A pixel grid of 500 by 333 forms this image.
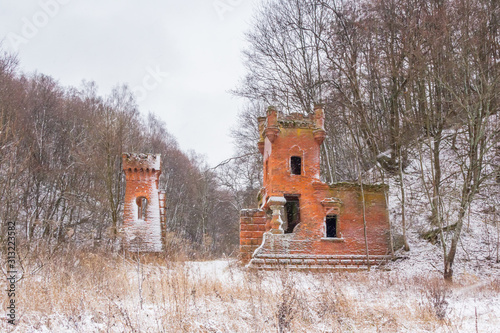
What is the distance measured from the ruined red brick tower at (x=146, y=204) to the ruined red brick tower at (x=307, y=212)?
254 inches

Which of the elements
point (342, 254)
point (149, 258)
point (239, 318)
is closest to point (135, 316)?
point (239, 318)

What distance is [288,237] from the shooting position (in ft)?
49.0

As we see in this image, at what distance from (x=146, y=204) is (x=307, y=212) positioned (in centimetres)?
924

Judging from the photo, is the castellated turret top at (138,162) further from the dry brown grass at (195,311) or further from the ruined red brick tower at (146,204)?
the dry brown grass at (195,311)

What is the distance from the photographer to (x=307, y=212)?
1546cm

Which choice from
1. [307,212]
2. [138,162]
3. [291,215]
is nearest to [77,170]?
[138,162]

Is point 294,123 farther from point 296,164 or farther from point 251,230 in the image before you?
point 251,230

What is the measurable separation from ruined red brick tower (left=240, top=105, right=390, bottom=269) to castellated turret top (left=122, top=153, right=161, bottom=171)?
750 cm

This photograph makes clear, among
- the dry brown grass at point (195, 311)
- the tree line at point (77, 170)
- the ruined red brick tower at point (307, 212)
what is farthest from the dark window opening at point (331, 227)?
the dry brown grass at point (195, 311)

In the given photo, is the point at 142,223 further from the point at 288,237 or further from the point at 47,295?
the point at 47,295

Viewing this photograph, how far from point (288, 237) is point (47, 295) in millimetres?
10002

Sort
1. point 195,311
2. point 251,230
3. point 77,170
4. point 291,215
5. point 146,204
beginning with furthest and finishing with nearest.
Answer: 1. point 77,170
2. point 146,204
3. point 291,215
4. point 251,230
5. point 195,311

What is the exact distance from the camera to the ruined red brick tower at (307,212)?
14906mm

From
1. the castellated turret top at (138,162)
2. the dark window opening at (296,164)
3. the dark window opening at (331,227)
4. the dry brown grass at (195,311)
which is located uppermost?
the castellated turret top at (138,162)
